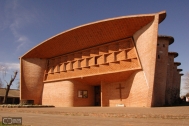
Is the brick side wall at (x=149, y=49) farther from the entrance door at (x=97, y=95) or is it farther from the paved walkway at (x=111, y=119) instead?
the entrance door at (x=97, y=95)

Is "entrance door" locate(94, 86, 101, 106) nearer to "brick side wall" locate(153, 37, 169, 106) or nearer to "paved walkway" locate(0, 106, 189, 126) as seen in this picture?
"brick side wall" locate(153, 37, 169, 106)

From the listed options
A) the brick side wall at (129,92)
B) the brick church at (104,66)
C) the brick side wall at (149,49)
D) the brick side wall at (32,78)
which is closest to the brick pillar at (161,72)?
the brick church at (104,66)

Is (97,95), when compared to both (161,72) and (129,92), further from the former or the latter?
(161,72)

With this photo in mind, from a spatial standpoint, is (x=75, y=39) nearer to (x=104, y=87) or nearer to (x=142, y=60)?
(x=104, y=87)

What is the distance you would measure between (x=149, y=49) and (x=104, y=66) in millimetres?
6628

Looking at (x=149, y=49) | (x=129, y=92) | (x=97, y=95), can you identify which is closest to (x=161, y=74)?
(x=129, y=92)

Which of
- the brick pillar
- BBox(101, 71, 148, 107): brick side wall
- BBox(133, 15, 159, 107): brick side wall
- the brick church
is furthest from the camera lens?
the brick pillar

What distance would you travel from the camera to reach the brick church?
20.2 metres

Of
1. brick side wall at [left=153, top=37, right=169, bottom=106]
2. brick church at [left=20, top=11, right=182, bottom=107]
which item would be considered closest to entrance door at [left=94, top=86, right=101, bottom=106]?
brick church at [left=20, top=11, right=182, bottom=107]

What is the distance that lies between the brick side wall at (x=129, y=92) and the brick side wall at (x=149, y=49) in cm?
99

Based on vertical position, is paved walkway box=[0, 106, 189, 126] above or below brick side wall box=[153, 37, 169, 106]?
below

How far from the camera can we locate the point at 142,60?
20.9m

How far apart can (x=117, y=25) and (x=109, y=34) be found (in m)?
1.92

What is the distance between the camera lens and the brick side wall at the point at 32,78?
104ft
